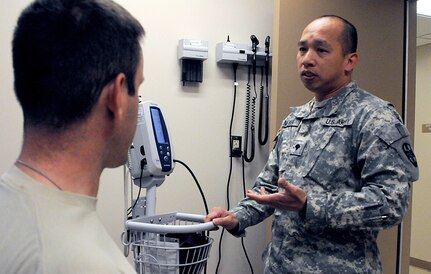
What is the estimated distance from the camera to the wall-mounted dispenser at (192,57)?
2.20 meters

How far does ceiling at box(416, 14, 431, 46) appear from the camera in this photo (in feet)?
12.0

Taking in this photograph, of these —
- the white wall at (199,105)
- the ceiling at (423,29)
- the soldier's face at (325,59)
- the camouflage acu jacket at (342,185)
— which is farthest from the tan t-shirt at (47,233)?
the ceiling at (423,29)

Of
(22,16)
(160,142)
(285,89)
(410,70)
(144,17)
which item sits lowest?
(160,142)

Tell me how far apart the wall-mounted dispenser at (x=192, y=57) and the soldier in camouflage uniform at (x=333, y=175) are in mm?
820

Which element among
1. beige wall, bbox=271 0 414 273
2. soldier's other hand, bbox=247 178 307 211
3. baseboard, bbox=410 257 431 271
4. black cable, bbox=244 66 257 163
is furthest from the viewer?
baseboard, bbox=410 257 431 271

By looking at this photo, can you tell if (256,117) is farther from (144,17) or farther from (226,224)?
(226,224)

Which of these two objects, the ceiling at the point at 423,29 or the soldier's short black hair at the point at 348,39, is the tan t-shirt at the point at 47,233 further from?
the ceiling at the point at 423,29

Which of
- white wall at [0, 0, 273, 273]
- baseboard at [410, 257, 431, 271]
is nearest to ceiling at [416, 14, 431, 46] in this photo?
Answer: white wall at [0, 0, 273, 273]

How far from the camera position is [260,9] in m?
2.45

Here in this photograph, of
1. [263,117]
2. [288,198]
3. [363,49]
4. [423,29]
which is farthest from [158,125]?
[423,29]

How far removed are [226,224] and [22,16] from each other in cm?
101

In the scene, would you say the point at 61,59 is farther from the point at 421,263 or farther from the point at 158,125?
Answer: the point at 421,263

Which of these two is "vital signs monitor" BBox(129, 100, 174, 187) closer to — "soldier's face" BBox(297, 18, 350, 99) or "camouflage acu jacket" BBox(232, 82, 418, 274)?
"camouflage acu jacket" BBox(232, 82, 418, 274)

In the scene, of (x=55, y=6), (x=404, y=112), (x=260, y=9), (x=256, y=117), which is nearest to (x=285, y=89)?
(x=256, y=117)
